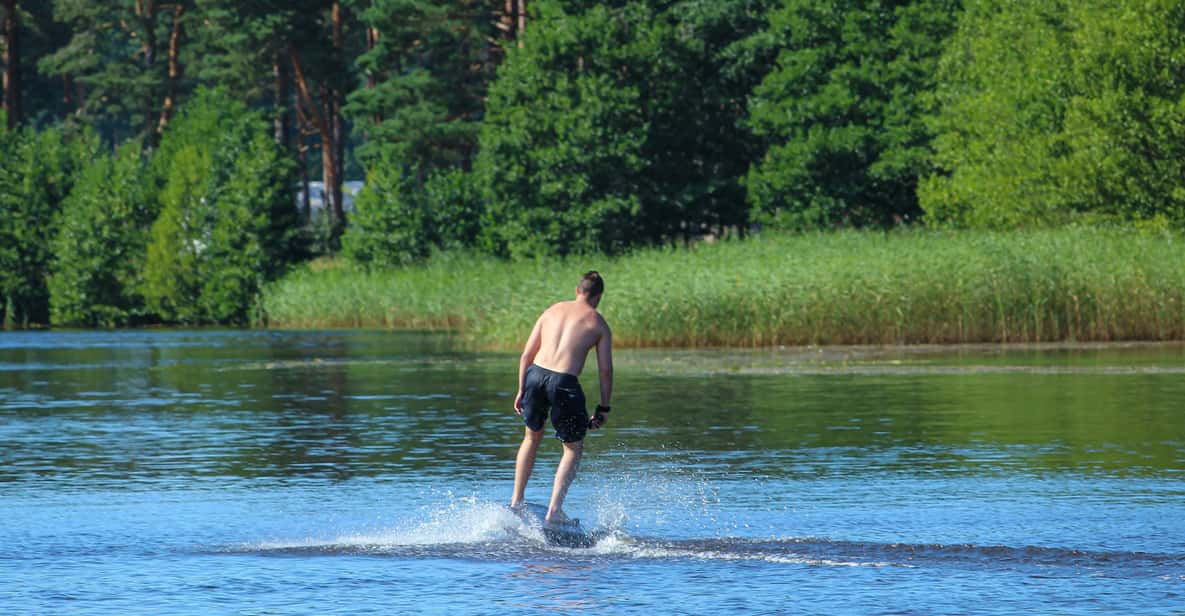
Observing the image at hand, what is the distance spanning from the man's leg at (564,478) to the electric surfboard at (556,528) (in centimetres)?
6

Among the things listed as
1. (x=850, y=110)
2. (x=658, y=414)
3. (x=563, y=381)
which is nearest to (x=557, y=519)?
(x=563, y=381)

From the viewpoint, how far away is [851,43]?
6744 cm

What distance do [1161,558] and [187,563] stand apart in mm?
6147

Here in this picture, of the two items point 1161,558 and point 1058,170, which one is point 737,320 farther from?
point 1161,558

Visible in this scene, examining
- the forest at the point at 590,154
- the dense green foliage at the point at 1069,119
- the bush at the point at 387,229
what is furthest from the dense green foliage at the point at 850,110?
the bush at the point at 387,229

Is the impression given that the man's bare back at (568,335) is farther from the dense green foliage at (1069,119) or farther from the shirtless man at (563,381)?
the dense green foliage at (1069,119)

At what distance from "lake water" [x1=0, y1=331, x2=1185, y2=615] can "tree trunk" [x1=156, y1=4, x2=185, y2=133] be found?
221 ft

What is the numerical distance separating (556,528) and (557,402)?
876 mm

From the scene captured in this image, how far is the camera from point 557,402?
13836 millimetres

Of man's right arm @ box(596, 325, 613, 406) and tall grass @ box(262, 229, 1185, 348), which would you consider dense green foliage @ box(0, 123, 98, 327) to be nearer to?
tall grass @ box(262, 229, 1185, 348)

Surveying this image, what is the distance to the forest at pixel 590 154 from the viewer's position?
58906mm

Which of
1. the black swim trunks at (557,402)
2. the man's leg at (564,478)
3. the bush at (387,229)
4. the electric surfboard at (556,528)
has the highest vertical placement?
the bush at (387,229)

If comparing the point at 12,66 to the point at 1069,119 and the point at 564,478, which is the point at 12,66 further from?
the point at 564,478

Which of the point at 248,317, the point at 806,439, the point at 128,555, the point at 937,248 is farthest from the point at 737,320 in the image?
the point at 248,317
